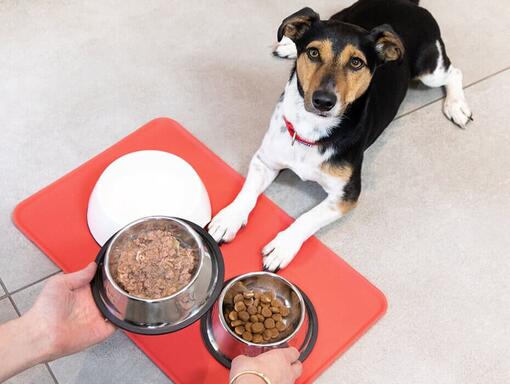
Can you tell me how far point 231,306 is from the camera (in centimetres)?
193

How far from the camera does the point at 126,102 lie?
273 cm

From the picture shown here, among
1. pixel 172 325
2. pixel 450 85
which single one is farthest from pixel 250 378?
pixel 450 85

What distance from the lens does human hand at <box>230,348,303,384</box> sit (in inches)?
60.6

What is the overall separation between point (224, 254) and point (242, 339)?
1.56 ft

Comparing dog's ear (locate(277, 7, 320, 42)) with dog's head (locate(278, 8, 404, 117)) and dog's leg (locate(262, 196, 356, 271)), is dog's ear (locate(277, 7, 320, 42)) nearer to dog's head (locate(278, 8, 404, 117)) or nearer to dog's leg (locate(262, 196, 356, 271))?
dog's head (locate(278, 8, 404, 117))

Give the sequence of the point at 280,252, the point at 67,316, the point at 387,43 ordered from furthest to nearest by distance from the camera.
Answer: the point at 280,252, the point at 387,43, the point at 67,316

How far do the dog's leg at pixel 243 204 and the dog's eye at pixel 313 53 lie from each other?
1.83 ft

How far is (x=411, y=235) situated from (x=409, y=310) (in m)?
0.34

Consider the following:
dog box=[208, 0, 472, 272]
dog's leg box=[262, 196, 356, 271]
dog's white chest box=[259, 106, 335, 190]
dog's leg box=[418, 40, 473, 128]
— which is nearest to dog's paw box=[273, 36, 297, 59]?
dog box=[208, 0, 472, 272]

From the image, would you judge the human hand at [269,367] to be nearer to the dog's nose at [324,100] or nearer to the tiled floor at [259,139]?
the tiled floor at [259,139]

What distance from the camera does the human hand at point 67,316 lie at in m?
1.62

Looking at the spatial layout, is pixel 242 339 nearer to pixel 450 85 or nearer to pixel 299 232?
pixel 299 232

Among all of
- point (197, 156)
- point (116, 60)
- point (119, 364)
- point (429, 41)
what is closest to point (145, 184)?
point (197, 156)

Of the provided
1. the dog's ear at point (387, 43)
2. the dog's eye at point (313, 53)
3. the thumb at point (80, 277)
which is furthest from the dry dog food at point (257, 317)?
the dog's ear at point (387, 43)
